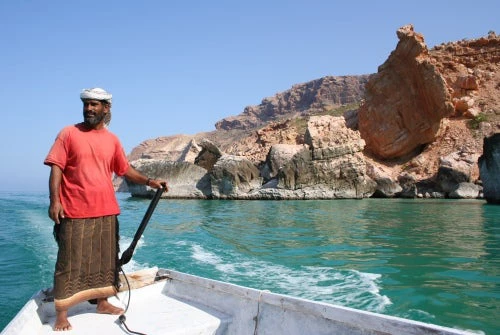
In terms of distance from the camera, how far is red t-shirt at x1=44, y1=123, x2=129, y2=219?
344 cm

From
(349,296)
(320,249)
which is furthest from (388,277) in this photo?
(320,249)

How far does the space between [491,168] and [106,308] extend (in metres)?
23.4

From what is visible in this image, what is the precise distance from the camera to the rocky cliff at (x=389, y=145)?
2962 cm

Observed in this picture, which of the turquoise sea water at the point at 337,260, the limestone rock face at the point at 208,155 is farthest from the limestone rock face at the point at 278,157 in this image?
the turquoise sea water at the point at 337,260

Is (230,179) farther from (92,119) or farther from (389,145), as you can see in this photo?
(92,119)

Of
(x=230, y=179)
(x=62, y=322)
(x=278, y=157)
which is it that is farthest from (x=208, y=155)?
(x=62, y=322)

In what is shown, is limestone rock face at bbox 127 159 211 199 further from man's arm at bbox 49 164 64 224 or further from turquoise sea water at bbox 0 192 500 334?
man's arm at bbox 49 164 64 224

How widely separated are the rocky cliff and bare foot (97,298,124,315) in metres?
25.5

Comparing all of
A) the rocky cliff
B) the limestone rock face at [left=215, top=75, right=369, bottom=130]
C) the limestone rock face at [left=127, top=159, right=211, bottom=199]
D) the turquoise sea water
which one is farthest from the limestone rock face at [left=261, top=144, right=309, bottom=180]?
the limestone rock face at [left=215, top=75, right=369, bottom=130]

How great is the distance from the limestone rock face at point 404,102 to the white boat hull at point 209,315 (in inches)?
1507

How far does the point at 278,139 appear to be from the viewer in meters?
42.8

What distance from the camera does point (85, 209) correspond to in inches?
138

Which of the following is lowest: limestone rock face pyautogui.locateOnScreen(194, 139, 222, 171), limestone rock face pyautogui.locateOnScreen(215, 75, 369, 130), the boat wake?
the boat wake

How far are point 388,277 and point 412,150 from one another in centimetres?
3706
